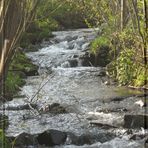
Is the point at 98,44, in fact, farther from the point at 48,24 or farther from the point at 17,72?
the point at 48,24

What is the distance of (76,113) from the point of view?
1270cm

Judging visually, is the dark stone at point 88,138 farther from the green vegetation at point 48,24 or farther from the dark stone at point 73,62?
the green vegetation at point 48,24

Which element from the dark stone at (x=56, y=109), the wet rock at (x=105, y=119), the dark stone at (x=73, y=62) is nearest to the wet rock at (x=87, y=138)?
the wet rock at (x=105, y=119)

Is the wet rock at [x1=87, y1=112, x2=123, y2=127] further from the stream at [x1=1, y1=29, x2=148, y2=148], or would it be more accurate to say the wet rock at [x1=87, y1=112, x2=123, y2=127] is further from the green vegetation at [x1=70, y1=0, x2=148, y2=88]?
the green vegetation at [x1=70, y1=0, x2=148, y2=88]

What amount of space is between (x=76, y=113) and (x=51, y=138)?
2665mm

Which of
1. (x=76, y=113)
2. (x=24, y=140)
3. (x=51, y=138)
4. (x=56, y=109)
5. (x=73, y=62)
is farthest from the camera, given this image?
(x=73, y=62)

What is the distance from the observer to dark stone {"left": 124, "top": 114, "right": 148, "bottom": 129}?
1123cm

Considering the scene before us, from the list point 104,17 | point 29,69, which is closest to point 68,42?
point 29,69

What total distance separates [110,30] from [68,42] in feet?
25.9

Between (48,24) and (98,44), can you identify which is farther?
(48,24)

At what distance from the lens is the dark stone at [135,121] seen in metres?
11.2

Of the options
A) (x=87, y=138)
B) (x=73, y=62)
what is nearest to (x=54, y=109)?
(x=87, y=138)

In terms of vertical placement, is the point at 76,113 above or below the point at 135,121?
below

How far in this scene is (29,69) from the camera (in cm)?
2103
